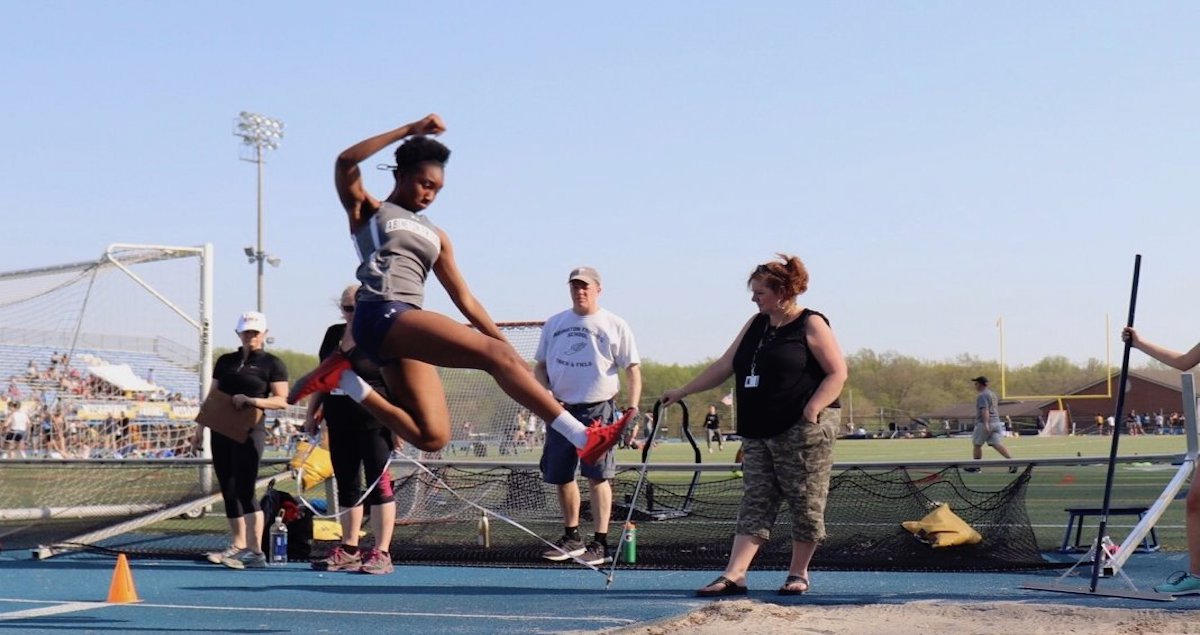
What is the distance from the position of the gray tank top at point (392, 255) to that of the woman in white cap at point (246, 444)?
142 inches

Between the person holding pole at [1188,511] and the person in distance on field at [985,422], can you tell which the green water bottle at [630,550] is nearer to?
the person holding pole at [1188,511]

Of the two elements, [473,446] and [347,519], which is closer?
[347,519]

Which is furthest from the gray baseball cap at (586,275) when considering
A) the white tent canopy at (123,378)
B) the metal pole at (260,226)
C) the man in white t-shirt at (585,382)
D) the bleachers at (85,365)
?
the metal pole at (260,226)

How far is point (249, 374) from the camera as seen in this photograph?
9.48 m

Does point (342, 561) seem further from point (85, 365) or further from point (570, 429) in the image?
point (85, 365)

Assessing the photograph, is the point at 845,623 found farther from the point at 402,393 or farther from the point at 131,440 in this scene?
the point at 131,440

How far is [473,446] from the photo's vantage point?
1745cm

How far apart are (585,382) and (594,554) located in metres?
1.14

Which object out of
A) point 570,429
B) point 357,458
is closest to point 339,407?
point 357,458

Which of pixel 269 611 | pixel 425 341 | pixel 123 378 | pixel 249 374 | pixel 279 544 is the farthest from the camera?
pixel 123 378

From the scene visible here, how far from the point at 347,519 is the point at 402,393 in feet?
9.88

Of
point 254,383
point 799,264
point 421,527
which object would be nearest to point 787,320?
point 799,264

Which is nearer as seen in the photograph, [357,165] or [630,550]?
[357,165]

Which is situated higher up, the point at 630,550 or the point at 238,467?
the point at 238,467
